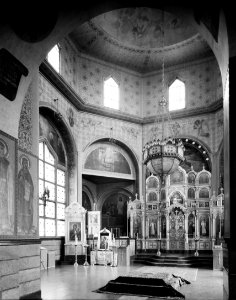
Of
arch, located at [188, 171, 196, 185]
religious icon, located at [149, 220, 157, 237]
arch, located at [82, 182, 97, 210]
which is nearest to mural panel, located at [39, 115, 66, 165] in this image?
arch, located at [82, 182, 97, 210]

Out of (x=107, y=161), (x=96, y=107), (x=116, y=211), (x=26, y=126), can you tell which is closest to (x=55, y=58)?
(x=96, y=107)

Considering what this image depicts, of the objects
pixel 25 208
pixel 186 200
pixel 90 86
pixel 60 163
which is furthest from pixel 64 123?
pixel 25 208

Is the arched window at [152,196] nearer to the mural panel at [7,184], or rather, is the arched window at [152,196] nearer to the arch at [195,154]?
the arch at [195,154]

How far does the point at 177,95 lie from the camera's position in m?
23.0

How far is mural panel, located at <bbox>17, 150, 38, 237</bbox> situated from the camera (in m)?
8.54

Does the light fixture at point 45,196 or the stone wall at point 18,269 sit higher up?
the light fixture at point 45,196

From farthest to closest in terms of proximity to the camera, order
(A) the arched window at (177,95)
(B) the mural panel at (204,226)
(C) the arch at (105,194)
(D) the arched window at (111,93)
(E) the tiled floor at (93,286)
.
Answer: (C) the arch at (105,194)
(A) the arched window at (177,95)
(D) the arched window at (111,93)
(B) the mural panel at (204,226)
(E) the tiled floor at (93,286)

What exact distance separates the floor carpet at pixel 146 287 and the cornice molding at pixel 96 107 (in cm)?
985

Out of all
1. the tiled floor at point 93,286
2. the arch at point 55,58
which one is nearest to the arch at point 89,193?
the arch at point 55,58

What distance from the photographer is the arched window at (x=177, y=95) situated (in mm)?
22859

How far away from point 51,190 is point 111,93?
7622 millimetres

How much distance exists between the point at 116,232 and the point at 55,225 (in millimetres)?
6324

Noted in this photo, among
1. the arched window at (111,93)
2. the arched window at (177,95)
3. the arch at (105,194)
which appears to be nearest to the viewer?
the arched window at (111,93)

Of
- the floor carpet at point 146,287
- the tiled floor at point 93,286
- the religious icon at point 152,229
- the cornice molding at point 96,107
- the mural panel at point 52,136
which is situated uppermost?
the cornice molding at point 96,107
